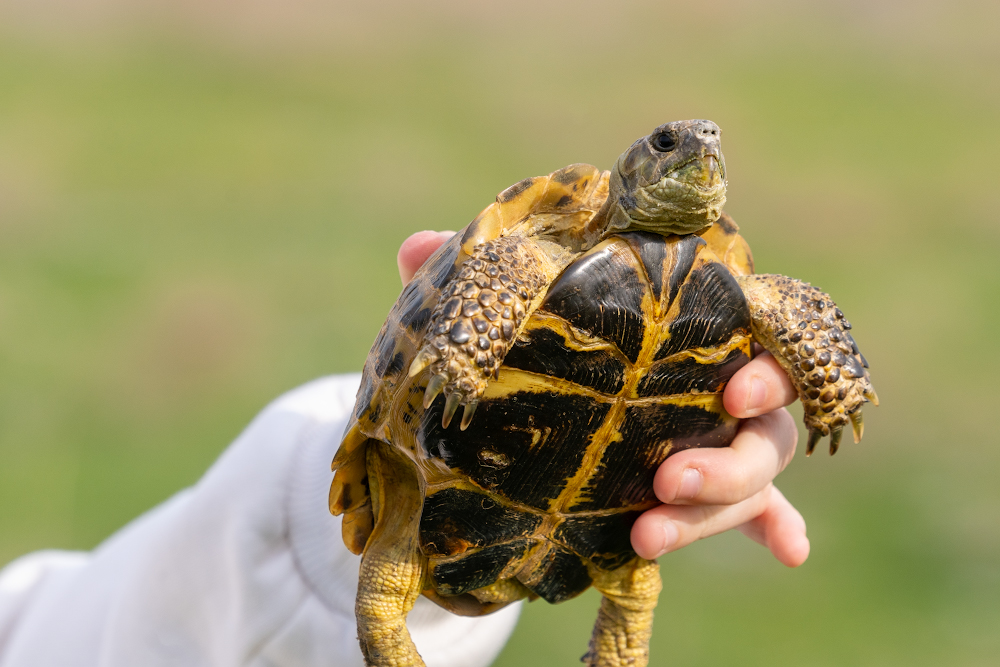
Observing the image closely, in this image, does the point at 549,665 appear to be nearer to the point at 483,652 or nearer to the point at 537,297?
the point at 483,652

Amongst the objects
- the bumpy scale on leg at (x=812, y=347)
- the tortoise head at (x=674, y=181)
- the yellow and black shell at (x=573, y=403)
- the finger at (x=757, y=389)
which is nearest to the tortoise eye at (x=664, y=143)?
the tortoise head at (x=674, y=181)

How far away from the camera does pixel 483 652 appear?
2.31m

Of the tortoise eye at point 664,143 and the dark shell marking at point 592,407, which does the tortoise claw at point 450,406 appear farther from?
the tortoise eye at point 664,143

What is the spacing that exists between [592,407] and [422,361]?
40 cm

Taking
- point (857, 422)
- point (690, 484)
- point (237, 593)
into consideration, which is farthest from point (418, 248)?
point (857, 422)

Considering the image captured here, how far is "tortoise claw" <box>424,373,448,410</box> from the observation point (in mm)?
1513

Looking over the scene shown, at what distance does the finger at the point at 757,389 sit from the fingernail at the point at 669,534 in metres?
0.31

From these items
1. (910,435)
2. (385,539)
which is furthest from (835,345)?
(910,435)

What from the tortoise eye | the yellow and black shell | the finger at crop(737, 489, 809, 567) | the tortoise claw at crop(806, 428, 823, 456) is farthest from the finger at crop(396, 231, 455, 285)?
the finger at crop(737, 489, 809, 567)

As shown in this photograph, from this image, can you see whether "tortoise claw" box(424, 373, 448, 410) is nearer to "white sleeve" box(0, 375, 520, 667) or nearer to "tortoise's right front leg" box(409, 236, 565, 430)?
"tortoise's right front leg" box(409, 236, 565, 430)

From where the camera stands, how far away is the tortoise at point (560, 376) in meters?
1.59

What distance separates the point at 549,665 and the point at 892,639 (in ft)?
8.92

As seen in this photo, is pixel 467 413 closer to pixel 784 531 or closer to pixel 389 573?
pixel 389 573

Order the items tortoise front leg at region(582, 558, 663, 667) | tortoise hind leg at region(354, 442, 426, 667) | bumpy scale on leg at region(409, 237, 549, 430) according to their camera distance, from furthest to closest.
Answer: tortoise front leg at region(582, 558, 663, 667)
tortoise hind leg at region(354, 442, 426, 667)
bumpy scale on leg at region(409, 237, 549, 430)
